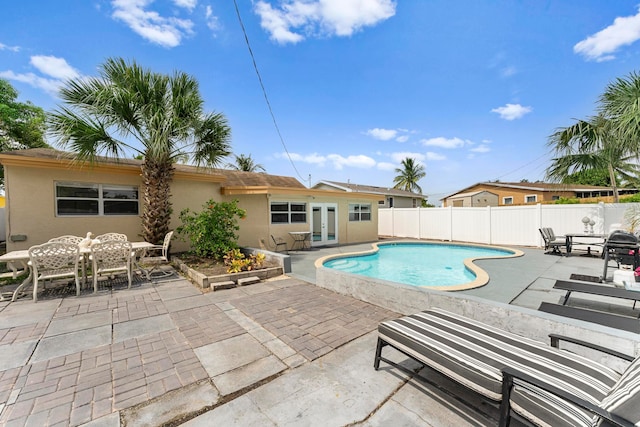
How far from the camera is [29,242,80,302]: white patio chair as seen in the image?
516cm

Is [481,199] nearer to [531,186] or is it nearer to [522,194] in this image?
[522,194]

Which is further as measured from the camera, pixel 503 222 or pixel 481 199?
pixel 481 199

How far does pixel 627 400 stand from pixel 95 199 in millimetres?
12689

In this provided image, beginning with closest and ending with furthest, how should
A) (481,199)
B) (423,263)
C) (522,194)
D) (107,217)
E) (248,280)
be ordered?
1. (248,280)
2. (107,217)
3. (423,263)
4. (522,194)
5. (481,199)

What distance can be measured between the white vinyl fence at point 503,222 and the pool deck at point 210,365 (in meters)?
8.70

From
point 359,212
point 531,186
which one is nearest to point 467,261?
point 359,212

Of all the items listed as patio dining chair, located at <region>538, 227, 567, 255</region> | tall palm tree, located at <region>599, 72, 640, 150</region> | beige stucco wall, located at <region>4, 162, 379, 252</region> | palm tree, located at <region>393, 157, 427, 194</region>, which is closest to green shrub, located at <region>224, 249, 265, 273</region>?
beige stucco wall, located at <region>4, 162, 379, 252</region>

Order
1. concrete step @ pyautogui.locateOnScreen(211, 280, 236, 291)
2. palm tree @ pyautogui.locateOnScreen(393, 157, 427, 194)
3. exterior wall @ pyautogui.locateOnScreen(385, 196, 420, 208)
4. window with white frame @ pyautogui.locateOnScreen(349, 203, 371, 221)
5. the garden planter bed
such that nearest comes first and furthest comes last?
1. concrete step @ pyautogui.locateOnScreen(211, 280, 236, 291)
2. the garden planter bed
3. window with white frame @ pyautogui.locateOnScreen(349, 203, 371, 221)
4. exterior wall @ pyautogui.locateOnScreen(385, 196, 420, 208)
5. palm tree @ pyautogui.locateOnScreen(393, 157, 427, 194)

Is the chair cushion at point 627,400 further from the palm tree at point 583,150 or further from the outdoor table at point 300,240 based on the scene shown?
the outdoor table at point 300,240

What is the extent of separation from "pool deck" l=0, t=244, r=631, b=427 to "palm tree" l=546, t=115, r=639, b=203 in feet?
26.1

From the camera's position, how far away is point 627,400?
54.0 inches

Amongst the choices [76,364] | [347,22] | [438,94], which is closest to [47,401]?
[76,364]

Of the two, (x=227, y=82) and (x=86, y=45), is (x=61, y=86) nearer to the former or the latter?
(x=86, y=45)

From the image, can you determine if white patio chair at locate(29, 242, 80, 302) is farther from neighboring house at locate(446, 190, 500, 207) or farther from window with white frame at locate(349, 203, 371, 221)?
neighboring house at locate(446, 190, 500, 207)
